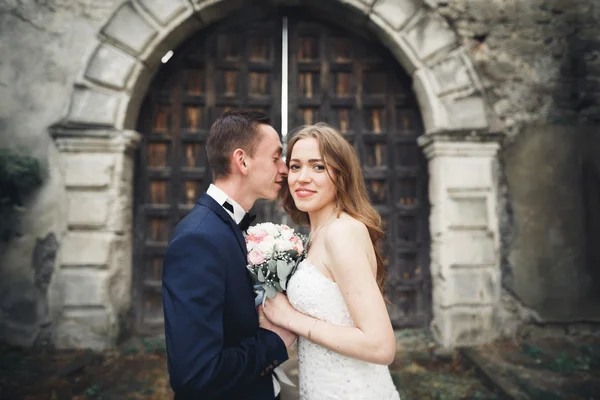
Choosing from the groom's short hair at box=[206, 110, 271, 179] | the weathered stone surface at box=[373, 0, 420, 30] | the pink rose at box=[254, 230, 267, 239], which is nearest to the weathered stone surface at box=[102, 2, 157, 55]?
the weathered stone surface at box=[373, 0, 420, 30]

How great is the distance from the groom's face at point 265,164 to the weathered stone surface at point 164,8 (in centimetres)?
286

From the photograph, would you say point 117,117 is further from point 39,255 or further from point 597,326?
point 597,326

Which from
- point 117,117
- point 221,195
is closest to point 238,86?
point 117,117

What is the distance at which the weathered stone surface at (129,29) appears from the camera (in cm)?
382

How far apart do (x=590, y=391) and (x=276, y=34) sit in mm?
4455

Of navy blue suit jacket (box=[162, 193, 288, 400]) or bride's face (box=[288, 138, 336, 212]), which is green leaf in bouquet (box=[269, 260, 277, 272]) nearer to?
navy blue suit jacket (box=[162, 193, 288, 400])

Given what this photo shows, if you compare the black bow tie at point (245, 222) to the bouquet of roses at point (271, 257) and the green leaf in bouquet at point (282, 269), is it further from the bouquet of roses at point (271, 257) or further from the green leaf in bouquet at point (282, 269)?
the green leaf in bouquet at point (282, 269)

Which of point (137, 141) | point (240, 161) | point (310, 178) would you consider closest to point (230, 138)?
point (240, 161)

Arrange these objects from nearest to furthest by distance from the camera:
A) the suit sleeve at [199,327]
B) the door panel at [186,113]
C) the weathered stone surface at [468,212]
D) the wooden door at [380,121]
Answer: the suit sleeve at [199,327]
the weathered stone surface at [468,212]
the door panel at [186,113]
the wooden door at [380,121]

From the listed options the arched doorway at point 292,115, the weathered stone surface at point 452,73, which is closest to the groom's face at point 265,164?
the arched doorway at point 292,115

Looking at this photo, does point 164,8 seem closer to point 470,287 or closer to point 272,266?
point 272,266

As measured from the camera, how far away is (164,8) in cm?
385

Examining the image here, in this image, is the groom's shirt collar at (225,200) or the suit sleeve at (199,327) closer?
the suit sleeve at (199,327)

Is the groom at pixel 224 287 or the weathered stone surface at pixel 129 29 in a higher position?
the weathered stone surface at pixel 129 29
